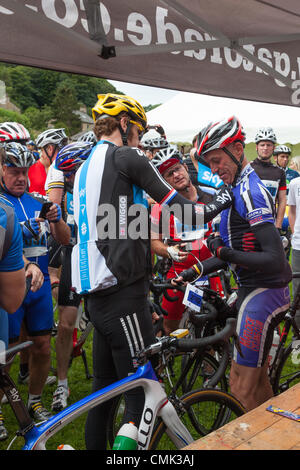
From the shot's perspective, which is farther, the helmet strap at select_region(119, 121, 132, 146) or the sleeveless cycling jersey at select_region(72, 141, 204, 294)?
the helmet strap at select_region(119, 121, 132, 146)

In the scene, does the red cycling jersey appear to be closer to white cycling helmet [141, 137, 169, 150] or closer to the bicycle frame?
white cycling helmet [141, 137, 169, 150]

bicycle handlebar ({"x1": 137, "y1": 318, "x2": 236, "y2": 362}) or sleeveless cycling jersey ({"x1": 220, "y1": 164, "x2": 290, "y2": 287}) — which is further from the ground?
sleeveless cycling jersey ({"x1": 220, "y1": 164, "x2": 290, "y2": 287})

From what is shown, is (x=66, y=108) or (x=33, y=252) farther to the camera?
(x=66, y=108)

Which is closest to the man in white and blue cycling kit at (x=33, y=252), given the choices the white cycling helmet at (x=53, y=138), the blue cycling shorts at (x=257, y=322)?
the blue cycling shorts at (x=257, y=322)

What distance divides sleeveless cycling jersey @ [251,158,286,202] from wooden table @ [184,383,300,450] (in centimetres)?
481

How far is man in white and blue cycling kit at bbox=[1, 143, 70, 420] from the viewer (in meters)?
3.41

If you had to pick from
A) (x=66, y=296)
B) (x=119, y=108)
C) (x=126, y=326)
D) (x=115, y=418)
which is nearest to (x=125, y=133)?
(x=119, y=108)

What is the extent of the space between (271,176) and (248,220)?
435cm

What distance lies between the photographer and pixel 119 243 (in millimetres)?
2277

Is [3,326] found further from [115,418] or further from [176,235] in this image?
[176,235]

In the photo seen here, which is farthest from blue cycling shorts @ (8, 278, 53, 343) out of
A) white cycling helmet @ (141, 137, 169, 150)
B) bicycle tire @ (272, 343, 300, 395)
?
white cycling helmet @ (141, 137, 169, 150)

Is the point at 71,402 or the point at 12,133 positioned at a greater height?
the point at 12,133

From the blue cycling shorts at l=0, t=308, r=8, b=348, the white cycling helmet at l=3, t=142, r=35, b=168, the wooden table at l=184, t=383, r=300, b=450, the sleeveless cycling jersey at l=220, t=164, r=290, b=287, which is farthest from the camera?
the white cycling helmet at l=3, t=142, r=35, b=168
